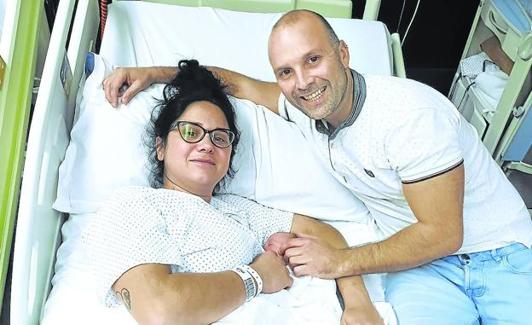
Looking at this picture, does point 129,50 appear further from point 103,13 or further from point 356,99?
point 356,99

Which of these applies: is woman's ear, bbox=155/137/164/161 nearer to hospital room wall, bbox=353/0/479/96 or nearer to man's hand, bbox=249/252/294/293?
man's hand, bbox=249/252/294/293

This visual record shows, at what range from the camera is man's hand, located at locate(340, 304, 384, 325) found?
144 cm

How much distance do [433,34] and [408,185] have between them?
1922mm

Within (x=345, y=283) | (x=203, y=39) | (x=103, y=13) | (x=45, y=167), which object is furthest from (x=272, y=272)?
(x=103, y=13)

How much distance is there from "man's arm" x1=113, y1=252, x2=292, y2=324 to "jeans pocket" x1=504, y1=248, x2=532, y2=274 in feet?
2.62

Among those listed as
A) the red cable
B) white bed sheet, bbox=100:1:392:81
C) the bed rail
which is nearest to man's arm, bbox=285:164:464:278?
the bed rail

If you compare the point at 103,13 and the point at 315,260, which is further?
the point at 103,13

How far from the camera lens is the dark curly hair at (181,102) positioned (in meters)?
1.61

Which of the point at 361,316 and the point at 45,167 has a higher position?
the point at 45,167

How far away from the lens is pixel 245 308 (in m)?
1.37

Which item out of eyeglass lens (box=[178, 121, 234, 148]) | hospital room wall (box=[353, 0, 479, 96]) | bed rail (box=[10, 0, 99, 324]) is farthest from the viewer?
hospital room wall (box=[353, 0, 479, 96])

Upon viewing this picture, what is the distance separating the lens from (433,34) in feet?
10.1

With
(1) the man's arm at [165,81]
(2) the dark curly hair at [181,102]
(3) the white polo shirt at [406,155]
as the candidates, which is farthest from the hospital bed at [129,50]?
(3) the white polo shirt at [406,155]

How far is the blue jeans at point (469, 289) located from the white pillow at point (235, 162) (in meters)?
0.27
